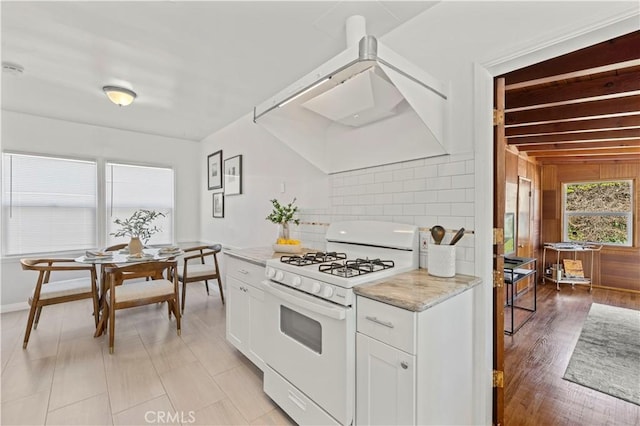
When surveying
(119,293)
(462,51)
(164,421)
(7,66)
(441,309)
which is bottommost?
(164,421)

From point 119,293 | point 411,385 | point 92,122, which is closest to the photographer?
point 411,385

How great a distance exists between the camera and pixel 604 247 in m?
4.91

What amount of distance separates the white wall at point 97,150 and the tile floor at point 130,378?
2.30ft

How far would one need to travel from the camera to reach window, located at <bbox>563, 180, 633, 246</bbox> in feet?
15.6

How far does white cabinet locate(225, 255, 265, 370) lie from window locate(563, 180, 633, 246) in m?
6.02

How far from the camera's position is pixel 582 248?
4.71 meters

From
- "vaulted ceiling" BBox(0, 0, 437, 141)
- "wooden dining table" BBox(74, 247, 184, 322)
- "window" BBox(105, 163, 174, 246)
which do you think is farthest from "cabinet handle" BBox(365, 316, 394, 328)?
"window" BBox(105, 163, 174, 246)

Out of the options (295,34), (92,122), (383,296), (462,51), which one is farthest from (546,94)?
(92,122)

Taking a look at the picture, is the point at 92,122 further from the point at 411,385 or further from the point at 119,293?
the point at 411,385

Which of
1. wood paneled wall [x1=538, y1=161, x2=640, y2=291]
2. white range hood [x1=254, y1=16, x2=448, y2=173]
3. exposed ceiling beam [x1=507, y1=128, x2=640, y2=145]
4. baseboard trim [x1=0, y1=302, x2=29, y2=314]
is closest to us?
white range hood [x1=254, y1=16, x2=448, y2=173]

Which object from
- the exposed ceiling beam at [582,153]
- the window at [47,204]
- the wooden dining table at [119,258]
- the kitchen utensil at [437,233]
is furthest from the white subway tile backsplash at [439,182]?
the window at [47,204]

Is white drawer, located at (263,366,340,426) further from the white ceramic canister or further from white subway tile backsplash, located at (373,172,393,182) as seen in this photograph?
white subway tile backsplash, located at (373,172,393,182)

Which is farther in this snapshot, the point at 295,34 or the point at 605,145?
the point at 605,145

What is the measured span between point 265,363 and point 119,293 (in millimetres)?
1698
